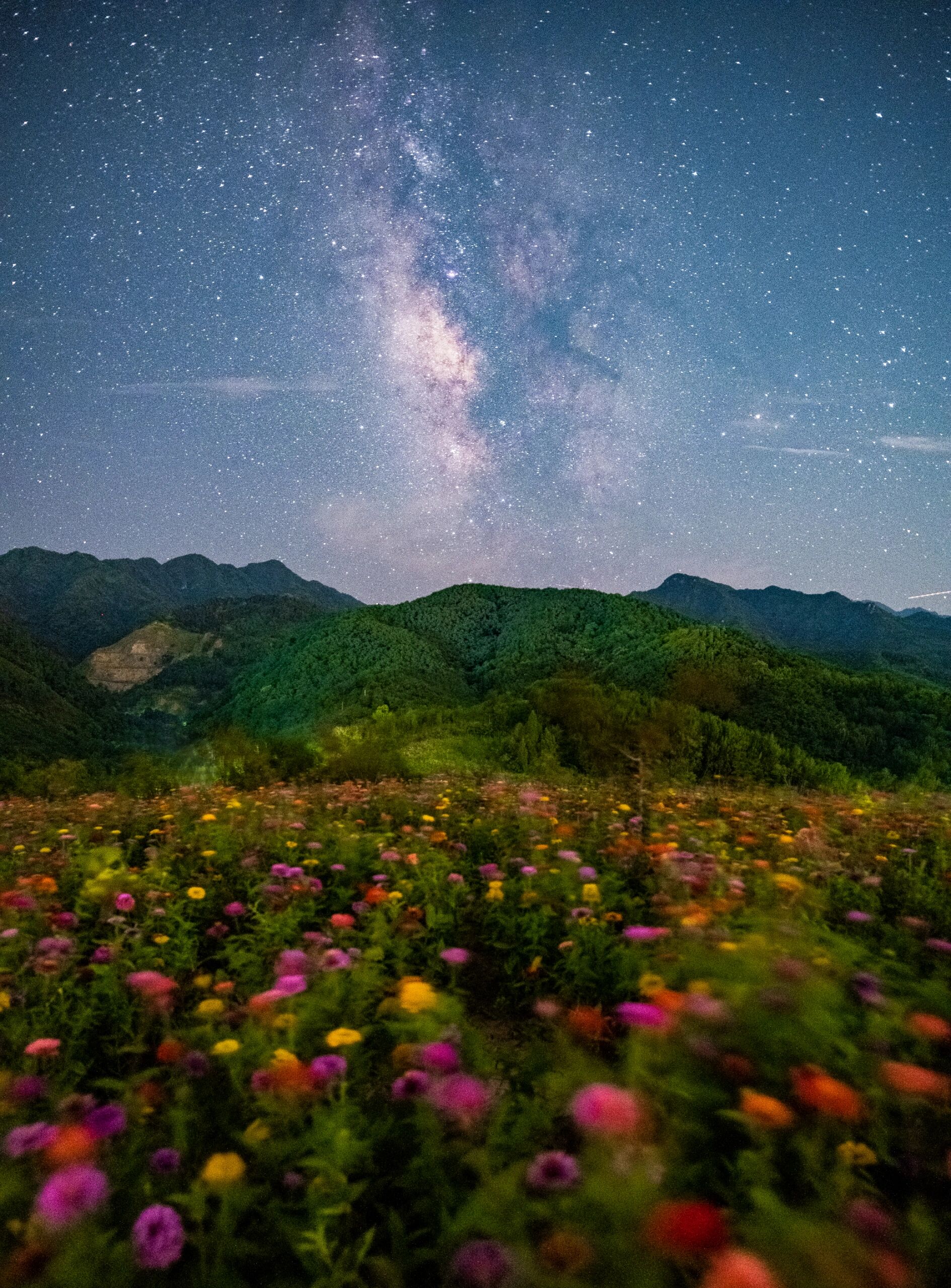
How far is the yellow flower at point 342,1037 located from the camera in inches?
72.0

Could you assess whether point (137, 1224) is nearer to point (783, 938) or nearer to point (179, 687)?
point (783, 938)

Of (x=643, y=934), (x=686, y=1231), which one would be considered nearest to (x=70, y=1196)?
(x=686, y=1231)

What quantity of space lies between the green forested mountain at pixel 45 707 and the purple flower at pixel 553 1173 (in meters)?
91.8

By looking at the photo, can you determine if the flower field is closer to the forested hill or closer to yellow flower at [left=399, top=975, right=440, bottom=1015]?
yellow flower at [left=399, top=975, right=440, bottom=1015]

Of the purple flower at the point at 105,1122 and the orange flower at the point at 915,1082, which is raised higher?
Answer: the orange flower at the point at 915,1082

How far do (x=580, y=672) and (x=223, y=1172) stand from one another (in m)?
94.8

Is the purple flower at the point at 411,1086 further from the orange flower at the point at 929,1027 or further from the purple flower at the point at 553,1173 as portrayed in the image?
the orange flower at the point at 929,1027

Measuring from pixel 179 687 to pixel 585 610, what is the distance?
107432 millimetres

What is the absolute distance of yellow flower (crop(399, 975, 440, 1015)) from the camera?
1.97 meters

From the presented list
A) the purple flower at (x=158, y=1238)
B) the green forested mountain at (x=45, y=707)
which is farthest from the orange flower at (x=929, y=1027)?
the green forested mountain at (x=45, y=707)

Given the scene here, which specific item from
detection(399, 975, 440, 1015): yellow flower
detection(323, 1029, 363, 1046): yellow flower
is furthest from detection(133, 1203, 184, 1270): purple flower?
detection(399, 975, 440, 1015): yellow flower

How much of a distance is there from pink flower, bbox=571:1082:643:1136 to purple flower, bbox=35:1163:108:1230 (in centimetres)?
99

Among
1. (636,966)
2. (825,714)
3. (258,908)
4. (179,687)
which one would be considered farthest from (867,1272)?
(179,687)

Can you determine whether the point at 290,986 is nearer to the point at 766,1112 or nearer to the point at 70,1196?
the point at 70,1196
